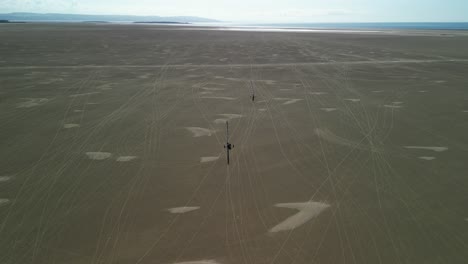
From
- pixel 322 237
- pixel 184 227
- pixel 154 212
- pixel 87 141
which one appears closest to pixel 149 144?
pixel 87 141

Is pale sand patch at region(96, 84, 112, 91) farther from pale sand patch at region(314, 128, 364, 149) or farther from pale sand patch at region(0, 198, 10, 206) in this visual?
pale sand patch at region(314, 128, 364, 149)

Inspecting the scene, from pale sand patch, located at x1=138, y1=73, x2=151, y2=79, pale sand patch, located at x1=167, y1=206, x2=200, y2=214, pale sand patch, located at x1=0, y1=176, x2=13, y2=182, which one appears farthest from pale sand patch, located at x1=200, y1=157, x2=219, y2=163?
pale sand patch, located at x1=138, y1=73, x2=151, y2=79

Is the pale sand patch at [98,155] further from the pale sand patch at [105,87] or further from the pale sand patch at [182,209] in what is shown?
the pale sand patch at [105,87]

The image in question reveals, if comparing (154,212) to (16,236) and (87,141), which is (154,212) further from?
(87,141)

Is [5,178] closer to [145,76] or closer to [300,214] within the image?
[300,214]

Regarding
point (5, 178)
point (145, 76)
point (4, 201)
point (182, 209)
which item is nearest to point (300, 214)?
point (182, 209)
